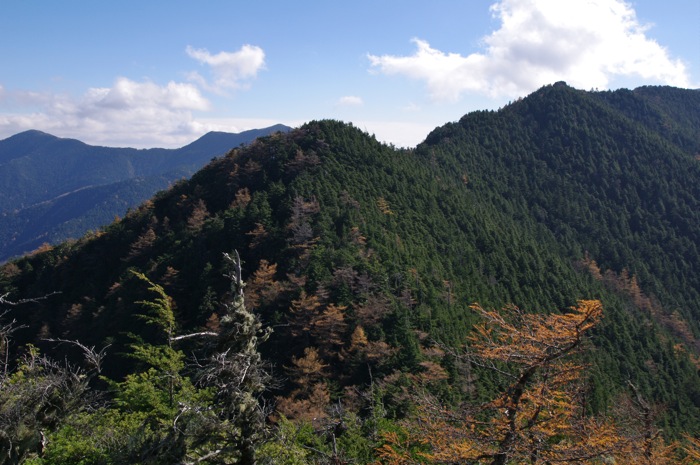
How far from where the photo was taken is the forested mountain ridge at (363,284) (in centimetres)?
3553

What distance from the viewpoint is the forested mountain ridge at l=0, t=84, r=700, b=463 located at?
117 ft

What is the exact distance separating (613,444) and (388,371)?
3071 centimetres

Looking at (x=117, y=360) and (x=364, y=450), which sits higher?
(x=364, y=450)

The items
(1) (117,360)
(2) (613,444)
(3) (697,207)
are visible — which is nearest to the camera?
(2) (613,444)

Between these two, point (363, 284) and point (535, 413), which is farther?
point (363, 284)

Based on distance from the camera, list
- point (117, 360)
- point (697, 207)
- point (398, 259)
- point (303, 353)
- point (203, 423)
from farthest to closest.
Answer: point (697, 207) < point (398, 259) < point (117, 360) < point (303, 353) < point (203, 423)

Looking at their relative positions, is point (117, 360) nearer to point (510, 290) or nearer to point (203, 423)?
point (203, 423)

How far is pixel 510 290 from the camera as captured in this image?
241 feet

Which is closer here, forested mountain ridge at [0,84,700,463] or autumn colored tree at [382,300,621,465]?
autumn colored tree at [382,300,621,465]

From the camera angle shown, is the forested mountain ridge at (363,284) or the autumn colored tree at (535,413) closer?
the autumn colored tree at (535,413)

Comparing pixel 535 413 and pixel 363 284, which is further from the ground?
pixel 535 413

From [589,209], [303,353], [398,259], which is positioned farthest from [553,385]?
[589,209]

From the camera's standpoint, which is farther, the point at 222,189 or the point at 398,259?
the point at 222,189

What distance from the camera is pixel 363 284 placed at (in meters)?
46.2
